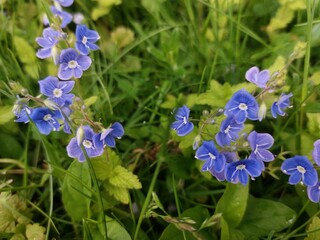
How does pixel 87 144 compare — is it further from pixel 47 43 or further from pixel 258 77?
pixel 258 77

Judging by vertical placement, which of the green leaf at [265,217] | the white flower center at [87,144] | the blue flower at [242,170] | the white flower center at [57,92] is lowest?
the green leaf at [265,217]

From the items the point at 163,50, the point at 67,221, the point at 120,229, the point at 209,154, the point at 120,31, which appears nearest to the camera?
the point at 209,154

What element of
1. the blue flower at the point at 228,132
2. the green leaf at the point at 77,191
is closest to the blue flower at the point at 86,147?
the green leaf at the point at 77,191

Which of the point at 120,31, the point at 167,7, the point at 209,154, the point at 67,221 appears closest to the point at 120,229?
the point at 67,221

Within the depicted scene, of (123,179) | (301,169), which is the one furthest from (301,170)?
(123,179)

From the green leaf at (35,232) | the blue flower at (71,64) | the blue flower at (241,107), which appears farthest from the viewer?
the green leaf at (35,232)

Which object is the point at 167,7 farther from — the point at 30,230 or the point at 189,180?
the point at 30,230

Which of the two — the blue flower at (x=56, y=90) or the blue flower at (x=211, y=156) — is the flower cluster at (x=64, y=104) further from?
the blue flower at (x=211, y=156)
